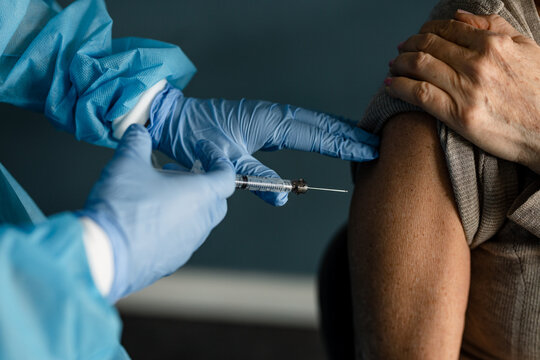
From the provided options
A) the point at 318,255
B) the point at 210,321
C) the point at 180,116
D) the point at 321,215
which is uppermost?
the point at 180,116

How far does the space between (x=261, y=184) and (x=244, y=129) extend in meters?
0.21

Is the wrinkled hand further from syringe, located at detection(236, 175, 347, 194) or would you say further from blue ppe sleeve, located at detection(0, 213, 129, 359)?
blue ppe sleeve, located at detection(0, 213, 129, 359)

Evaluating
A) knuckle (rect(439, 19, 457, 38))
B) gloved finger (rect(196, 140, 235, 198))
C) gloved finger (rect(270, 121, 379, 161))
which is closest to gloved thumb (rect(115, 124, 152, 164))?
gloved finger (rect(196, 140, 235, 198))

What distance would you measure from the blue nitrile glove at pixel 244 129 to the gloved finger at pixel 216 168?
0.05 meters

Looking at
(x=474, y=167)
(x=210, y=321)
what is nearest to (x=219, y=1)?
(x=474, y=167)

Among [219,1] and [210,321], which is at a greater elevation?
[219,1]

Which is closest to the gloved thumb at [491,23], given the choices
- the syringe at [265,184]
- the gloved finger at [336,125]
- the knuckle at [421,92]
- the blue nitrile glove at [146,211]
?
the knuckle at [421,92]

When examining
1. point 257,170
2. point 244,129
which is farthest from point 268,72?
point 257,170

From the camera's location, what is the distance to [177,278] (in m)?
2.10

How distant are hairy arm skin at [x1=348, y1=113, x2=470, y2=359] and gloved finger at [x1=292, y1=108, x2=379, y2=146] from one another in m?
0.10

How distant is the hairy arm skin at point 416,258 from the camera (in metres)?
0.90

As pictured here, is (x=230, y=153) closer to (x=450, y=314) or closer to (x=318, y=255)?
(x=450, y=314)

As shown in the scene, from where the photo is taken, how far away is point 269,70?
156cm

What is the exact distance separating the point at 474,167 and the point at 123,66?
2.40 ft
